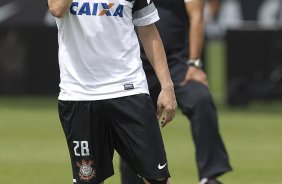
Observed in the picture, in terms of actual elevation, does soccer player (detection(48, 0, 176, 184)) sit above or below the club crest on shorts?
above

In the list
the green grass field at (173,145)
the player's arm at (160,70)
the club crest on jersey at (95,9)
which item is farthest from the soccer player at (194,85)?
the club crest on jersey at (95,9)

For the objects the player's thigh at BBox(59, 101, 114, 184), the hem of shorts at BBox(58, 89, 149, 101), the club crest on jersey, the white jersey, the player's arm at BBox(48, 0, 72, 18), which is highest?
the player's arm at BBox(48, 0, 72, 18)

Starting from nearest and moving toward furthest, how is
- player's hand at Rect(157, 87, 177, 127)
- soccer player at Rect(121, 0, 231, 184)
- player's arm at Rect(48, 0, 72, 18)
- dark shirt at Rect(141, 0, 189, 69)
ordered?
player's arm at Rect(48, 0, 72, 18), player's hand at Rect(157, 87, 177, 127), dark shirt at Rect(141, 0, 189, 69), soccer player at Rect(121, 0, 231, 184)

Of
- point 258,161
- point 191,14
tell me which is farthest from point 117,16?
point 258,161

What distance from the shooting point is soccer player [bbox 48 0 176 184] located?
6.92 m

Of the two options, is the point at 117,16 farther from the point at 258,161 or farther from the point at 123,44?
the point at 258,161

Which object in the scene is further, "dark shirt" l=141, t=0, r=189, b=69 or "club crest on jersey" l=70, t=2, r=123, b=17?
"dark shirt" l=141, t=0, r=189, b=69

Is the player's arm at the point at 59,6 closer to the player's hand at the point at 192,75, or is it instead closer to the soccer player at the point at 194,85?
the soccer player at the point at 194,85

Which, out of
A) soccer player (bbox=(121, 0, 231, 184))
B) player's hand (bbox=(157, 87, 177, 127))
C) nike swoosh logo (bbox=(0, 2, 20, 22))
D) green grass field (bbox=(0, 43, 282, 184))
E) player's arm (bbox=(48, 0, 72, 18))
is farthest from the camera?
nike swoosh logo (bbox=(0, 2, 20, 22))

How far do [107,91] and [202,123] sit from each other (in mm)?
2994

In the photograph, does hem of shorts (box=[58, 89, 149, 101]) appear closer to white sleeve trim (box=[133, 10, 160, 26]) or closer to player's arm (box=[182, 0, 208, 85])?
white sleeve trim (box=[133, 10, 160, 26])

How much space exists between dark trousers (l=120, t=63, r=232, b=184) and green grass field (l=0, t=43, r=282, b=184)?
1.00 m

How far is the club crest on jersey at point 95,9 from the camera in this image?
6.89 metres

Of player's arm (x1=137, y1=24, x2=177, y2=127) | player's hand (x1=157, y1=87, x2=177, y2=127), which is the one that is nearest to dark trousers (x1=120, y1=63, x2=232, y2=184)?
player's arm (x1=137, y1=24, x2=177, y2=127)
